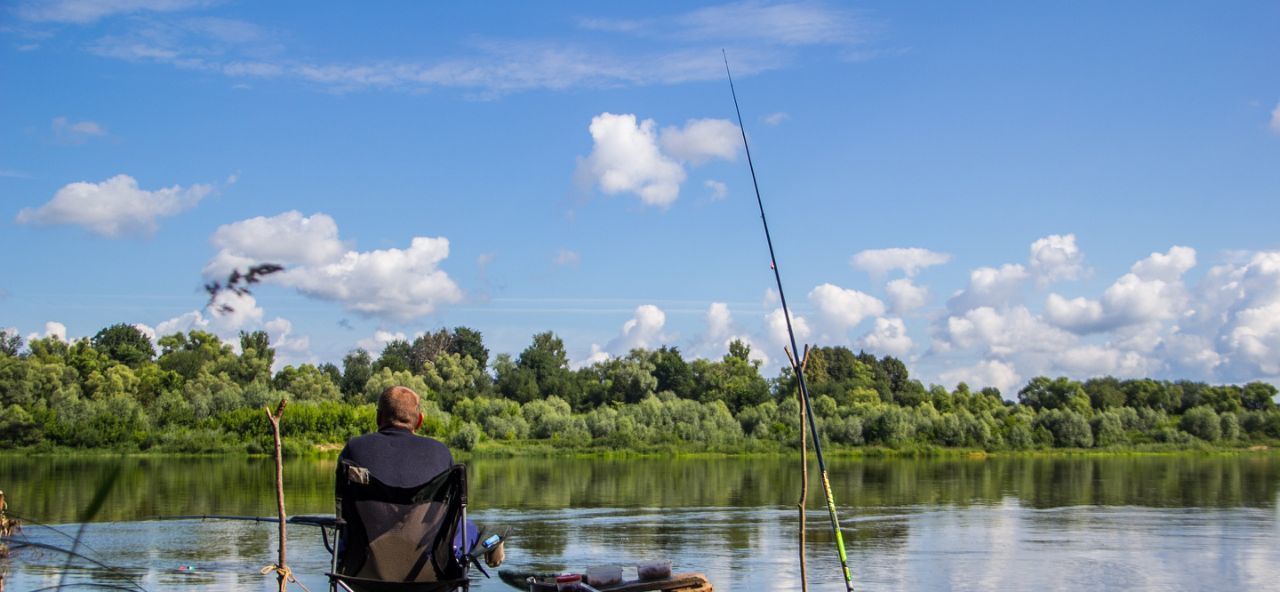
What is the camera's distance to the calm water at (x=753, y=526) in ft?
48.7

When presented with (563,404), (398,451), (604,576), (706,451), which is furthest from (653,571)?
(563,404)

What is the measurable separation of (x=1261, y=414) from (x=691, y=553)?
62.3m

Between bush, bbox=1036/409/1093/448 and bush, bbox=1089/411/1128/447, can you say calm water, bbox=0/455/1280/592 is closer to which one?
bush, bbox=1036/409/1093/448

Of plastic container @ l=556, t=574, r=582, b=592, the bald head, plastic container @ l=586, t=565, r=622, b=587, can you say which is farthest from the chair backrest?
plastic container @ l=586, t=565, r=622, b=587

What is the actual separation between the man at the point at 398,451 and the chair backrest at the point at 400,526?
42 mm

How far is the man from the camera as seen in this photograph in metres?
4.77

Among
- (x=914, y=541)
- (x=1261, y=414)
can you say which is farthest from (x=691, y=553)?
(x=1261, y=414)

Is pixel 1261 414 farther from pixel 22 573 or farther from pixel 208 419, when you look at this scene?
pixel 22 573

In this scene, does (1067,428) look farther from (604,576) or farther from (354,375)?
(604,576)

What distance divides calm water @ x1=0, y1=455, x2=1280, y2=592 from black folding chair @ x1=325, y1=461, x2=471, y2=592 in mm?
977

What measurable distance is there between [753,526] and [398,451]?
17085 millimetres

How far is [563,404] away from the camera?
59.6 m

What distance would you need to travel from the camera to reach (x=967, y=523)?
22.3 m

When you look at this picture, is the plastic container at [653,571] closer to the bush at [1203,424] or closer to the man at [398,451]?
the man at [398,451]
